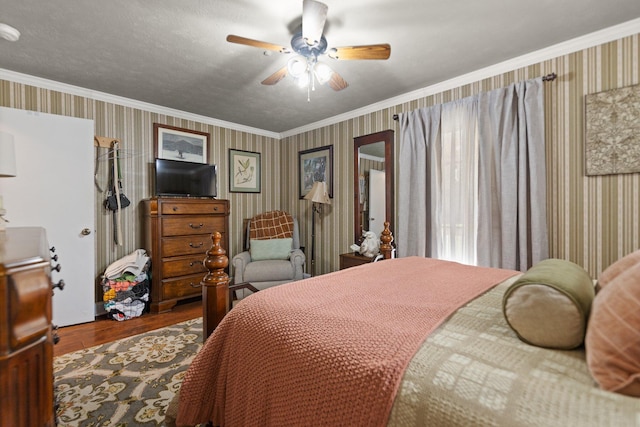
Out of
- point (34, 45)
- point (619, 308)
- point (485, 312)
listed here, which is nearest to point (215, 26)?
point (34, 45)

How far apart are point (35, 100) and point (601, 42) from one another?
496cm

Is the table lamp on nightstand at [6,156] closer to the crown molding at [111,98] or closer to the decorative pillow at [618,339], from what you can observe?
the crown molding at [111,98]

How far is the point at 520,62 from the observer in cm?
250

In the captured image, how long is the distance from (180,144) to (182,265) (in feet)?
5.28

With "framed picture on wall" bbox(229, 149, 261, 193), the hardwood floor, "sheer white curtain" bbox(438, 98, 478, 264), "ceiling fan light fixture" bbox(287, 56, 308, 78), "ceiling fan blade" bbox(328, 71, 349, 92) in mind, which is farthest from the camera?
"framed picture on wall" bbox(229, 149, 261, 193)

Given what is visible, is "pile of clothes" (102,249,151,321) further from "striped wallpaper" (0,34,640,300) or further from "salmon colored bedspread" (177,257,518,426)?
"salmon colored bedspread" (177,257,518,426)

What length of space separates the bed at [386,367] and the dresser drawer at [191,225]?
248cm

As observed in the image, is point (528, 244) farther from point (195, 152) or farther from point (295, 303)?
point (195, 152)

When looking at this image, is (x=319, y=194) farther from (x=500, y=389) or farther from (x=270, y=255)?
(x=500, y=389)

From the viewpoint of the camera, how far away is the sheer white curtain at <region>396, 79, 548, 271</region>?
241 centimetres

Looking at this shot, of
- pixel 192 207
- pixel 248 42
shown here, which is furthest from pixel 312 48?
pixel 192 207

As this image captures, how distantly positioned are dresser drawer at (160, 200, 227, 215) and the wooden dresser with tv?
2622mm

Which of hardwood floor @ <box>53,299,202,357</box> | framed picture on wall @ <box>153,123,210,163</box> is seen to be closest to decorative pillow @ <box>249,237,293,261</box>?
hardwood floor @ <box>53,299,202,357</box>

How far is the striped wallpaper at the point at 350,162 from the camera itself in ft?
7.03
